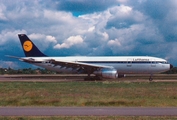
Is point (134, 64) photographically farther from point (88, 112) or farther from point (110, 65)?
point (88, 112)

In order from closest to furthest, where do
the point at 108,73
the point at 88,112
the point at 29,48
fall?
1. the point at 88,112
2. the point at 108,73
3. the point at 29,48

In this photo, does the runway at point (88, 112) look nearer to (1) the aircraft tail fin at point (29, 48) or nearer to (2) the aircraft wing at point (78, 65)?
(2) the aircraft wing at point (78, 65)

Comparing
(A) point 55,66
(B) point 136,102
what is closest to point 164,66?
(A) point 55,66

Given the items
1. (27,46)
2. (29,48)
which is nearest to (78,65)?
(29,48)

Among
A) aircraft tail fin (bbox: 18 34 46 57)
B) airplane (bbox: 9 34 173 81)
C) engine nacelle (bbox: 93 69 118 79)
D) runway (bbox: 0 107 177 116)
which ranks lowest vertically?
runway (bbox: 0 107 177 116)

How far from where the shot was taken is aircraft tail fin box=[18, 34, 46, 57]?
4847 centimetres

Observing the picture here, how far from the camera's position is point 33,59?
46.5m

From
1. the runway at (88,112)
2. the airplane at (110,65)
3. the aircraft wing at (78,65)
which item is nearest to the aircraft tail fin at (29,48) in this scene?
the airplane at (110,65)

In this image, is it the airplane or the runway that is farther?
the airplane

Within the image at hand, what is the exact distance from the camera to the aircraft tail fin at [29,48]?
48469mm

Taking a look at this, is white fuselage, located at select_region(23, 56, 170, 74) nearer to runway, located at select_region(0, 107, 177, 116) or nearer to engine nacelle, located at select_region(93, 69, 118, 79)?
engine nacelle, located at select_region(93, 69, 118, 79)

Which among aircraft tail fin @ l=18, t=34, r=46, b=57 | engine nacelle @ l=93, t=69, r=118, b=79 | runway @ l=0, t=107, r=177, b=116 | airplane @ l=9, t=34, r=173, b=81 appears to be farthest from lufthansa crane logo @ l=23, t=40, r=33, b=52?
runway @ l=0, t=107, r=177, b=116

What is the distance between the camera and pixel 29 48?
160 feet

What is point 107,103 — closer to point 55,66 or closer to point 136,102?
point 136,102
